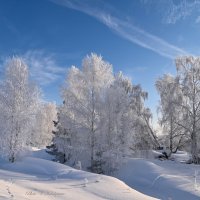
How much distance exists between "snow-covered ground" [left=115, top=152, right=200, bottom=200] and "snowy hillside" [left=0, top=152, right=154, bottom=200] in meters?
5.40

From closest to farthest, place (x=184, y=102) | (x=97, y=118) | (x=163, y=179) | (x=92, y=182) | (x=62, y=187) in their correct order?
(x=62, y=187) → (x=92, y=182) → (x=163, y=179) → (x=97, y=118) → (x=184, y=102)

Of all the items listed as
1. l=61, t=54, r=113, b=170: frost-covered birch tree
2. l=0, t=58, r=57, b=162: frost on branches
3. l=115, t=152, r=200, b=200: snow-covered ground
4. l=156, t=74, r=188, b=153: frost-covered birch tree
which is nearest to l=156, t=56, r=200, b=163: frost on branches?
l=156, t=74, r=188, b=153: frost-covered birch tree

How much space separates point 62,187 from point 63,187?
0.06 metres

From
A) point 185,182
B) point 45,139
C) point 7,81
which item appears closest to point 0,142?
point 7,81

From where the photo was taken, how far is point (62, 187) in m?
17.8

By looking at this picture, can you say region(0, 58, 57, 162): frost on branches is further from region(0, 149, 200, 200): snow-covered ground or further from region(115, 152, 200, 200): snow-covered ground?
region(115, 152, 200, 200): snow-covered ground

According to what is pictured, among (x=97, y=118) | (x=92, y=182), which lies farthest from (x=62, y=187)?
(x=97, y=118)

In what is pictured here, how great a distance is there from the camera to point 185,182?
88.4 feet

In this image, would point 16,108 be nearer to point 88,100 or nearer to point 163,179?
point 88,100

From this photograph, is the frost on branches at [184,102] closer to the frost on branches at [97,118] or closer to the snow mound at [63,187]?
the frost on branches at [97,118]

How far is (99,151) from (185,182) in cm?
1084

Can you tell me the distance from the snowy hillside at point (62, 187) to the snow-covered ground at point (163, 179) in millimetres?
5400

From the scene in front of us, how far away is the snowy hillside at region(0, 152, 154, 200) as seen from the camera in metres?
14.6

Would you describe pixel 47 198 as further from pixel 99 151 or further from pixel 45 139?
pixel 45 139
